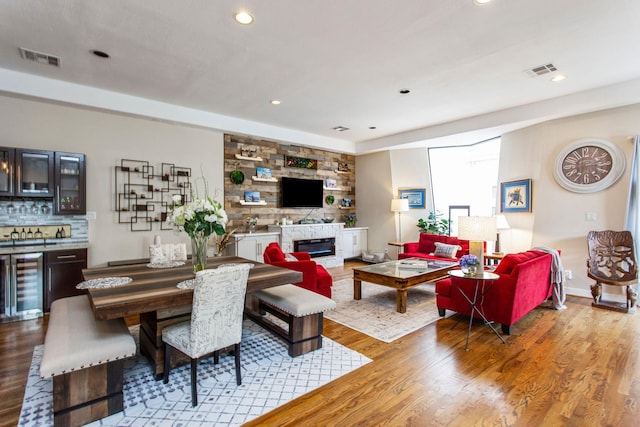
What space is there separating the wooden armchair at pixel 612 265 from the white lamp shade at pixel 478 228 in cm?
238

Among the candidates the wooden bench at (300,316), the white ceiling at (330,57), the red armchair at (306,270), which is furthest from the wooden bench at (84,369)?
the white ceiling at (330,57)

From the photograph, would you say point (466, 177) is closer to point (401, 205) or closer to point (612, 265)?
point (401, 205)

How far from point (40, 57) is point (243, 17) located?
101 inches

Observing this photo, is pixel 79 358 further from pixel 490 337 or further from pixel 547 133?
pixel 547 133

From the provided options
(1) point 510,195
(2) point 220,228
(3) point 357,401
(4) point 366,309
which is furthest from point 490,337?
(1) point 510,195

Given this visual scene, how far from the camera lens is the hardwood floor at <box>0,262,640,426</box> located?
2084mm

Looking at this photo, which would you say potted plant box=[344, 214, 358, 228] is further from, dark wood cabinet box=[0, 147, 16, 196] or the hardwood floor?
dark wood cabinet box=[0, 147, 16, 196]

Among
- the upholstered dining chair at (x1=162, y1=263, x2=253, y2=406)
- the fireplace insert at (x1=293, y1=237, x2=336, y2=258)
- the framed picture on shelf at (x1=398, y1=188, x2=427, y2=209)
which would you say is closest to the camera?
the upholstered dining chair at (x1=162, y1=263, x2=253, y2=406)

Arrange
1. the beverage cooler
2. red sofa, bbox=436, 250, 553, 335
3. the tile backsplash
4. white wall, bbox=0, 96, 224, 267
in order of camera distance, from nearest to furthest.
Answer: red sofa, bbox=436, 250, 553, 335 → the beverage cooler → the tile backsplash → white wall, bbox=0, 96, 224, 267

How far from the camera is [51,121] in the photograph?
4414 millimetres

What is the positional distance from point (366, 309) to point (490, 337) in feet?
4.89

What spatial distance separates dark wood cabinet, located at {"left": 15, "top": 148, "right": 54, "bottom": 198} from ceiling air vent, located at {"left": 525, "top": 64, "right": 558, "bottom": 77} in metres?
6.33

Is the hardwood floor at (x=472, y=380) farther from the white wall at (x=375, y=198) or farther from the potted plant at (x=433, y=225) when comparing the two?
the white wall at (x=375, y=198)

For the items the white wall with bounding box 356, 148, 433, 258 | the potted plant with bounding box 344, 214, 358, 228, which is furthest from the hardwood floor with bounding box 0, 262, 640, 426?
the potted plant with bounding box 344, 214, 358, 228
